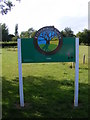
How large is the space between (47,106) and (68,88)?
2.15 m

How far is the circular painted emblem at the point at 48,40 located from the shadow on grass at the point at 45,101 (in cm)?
151

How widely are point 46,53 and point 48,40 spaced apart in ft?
1.20

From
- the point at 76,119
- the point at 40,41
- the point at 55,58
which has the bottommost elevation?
the point at 76,119

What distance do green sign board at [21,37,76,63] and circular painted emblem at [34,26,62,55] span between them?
0.03 meters

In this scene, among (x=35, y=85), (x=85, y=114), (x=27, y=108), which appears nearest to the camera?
(x=85, y=114)

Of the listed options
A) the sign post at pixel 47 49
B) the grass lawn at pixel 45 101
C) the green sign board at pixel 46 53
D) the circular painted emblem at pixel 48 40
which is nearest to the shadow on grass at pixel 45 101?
Result: the grass lawn at pixel 45 101

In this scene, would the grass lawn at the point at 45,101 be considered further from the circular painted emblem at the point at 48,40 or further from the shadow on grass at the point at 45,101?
the circular painted emblem at the point at 48,40

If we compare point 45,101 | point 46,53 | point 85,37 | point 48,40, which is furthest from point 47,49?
point 85,37

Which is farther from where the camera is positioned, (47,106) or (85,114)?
(47,106)

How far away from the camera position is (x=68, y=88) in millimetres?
7602

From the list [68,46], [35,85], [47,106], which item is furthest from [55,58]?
[35,85]

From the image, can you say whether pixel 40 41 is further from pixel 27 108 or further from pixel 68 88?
pixel 68 88

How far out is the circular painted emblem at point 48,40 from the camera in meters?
5.53

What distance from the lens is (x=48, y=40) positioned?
18.2 ft
